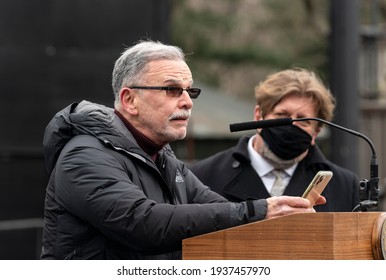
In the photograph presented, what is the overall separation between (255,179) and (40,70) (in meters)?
4.59

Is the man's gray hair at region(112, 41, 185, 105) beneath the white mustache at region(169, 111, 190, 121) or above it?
above

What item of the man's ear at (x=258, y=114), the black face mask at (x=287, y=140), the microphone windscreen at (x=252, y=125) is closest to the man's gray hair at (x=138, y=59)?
the microphone windscreen at (x=252, y=125)

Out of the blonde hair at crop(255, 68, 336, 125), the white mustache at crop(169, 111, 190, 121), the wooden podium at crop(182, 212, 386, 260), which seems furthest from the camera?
the blonde hair at crop(255, 68, 336, 125)

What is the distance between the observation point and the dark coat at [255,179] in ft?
19.9

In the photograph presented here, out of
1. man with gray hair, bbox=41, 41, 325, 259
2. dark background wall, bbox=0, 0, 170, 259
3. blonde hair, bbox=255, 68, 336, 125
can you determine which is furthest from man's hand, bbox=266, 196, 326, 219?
dark background wall, bbox=0, 0, 170, 259

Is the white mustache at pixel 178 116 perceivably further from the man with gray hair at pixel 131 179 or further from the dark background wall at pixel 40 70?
the dark background wall at pixel 40 70

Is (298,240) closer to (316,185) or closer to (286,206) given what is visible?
(286,206)

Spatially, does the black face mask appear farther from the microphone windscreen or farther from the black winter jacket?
the black winter jacket

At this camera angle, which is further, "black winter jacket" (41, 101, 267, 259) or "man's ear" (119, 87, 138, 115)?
"man's ear" (119, 87, 138, 115)

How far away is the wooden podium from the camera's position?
3.69 metres

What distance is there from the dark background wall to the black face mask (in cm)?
421

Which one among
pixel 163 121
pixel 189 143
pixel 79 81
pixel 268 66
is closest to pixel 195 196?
pixel 163 121
